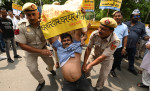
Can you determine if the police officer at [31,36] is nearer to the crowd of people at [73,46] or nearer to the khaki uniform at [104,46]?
the crowd of people at [73,46]

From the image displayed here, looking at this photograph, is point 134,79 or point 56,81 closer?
point 56,81

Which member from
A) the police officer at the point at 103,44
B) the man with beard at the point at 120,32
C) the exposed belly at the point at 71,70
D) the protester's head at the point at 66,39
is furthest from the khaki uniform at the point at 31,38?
the man with beard at the point at 120,32

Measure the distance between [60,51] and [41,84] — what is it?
1361mm

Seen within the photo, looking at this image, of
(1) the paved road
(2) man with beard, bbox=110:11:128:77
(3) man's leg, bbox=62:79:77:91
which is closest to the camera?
(3) man's leg, bbox=62:79:77:91

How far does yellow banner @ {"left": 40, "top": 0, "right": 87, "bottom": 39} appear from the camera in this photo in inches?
58.1

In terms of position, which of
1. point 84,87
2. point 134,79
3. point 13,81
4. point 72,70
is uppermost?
point 72,70

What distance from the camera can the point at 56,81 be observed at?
275 centimetres

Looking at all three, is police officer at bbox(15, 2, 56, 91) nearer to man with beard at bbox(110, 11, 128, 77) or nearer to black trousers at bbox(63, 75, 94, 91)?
black trousers at bbox(63, 75, 94, 91)

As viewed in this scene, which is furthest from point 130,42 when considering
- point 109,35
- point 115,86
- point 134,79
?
point 109,35

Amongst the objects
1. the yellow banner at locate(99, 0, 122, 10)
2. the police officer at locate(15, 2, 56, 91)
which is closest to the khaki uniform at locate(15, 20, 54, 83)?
the police officer at locate(15, 2, 56, 91)

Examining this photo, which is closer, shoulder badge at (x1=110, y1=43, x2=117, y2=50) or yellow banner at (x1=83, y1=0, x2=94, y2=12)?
shoulder badge at (x1=110, y1=43, x2=117, y2=50)

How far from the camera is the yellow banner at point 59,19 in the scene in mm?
1475

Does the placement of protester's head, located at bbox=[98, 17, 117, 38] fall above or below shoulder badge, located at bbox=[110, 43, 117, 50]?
above

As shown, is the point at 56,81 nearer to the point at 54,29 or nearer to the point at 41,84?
the point at 41,84
